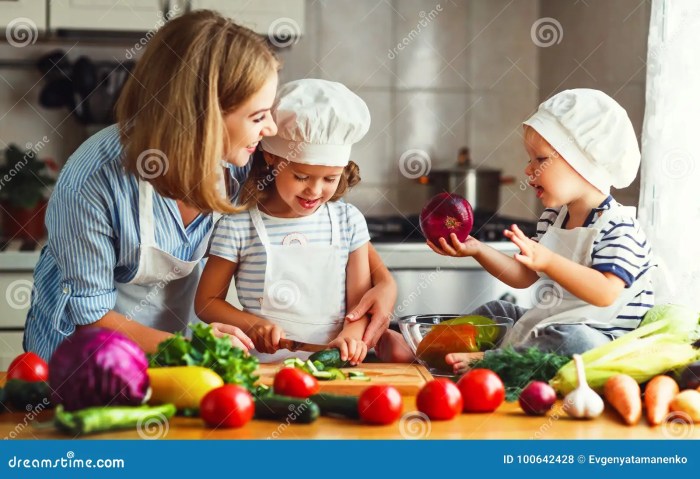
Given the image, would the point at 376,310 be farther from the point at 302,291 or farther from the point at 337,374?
the point at 337,374

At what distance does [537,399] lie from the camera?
3.79ft

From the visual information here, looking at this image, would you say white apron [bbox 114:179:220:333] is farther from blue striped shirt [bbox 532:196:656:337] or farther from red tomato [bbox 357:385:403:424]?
blue striped shirt [bbox 532:196:656:337]

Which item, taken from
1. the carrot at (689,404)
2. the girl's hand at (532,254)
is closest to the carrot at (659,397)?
the carrot at (689,404)

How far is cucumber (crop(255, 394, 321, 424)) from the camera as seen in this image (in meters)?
1.11

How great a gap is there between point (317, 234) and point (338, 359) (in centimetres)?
42

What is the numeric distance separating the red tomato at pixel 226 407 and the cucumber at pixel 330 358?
0.36 meters

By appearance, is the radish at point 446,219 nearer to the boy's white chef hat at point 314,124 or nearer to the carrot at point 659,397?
the boy's white chef hat at point 314,124

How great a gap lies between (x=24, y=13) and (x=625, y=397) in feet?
7.84

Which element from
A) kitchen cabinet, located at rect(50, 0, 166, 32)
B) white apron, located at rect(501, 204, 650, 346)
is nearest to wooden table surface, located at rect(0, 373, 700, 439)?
white apron, located at rect(501, 204, 650, 346)

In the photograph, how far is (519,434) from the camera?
1079 millimetres

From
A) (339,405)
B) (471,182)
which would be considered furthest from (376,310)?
(471,182)

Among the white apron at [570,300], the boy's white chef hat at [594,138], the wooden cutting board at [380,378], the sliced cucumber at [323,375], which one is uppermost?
the boy's white chef hat at [594,138]

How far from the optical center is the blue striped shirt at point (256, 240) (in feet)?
5.77

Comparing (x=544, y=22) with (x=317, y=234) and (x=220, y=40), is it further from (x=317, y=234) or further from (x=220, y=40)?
(x=220, y=40)
